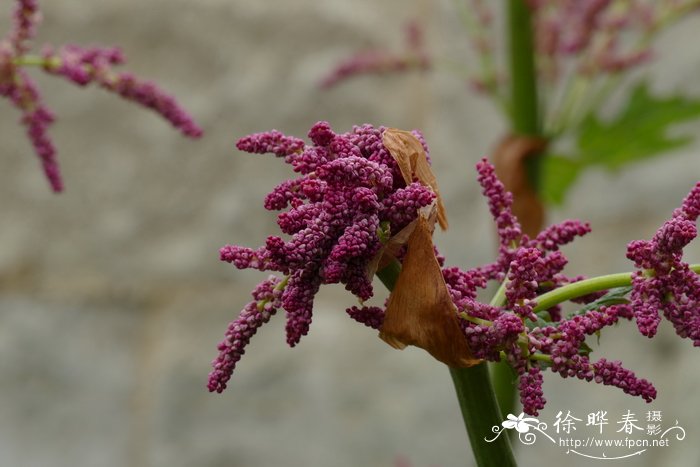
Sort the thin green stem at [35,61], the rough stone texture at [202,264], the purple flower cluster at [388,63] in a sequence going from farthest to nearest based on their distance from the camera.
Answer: the rough stone texture at [202,264], the purple flower cluster at [388,63], the thin green stem at [35,61]

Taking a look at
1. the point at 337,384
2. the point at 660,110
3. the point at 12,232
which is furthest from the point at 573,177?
the point at 12,232

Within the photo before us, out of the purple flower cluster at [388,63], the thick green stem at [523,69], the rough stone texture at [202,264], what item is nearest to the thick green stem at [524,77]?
the thick green stem at [523,69]

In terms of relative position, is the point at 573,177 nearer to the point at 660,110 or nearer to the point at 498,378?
the point at 660,110

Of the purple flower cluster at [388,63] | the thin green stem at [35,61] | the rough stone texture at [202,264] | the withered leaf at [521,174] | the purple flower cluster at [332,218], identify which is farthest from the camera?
→ the rough stone texture at [202,264]

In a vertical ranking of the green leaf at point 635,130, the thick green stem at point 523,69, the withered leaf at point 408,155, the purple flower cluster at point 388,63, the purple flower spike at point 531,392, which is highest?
the purple flower cluster at point 388,63

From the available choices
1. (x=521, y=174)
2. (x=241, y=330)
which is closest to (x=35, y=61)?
(x=241, y=330)

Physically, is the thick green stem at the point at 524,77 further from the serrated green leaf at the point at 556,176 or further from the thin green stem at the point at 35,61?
the thin green stem at the point at 35,61

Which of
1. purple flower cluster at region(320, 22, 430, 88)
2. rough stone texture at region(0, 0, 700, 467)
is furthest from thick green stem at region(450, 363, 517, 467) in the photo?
rough stone texture at region(0, 0, 700, 467)
